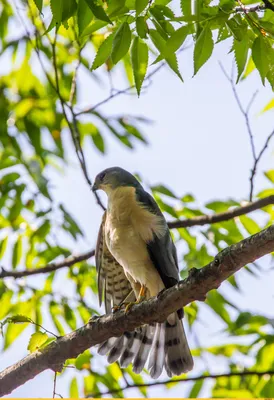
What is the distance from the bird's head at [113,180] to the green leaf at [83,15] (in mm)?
2281

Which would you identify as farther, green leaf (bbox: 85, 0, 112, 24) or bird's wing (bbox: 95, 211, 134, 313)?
bird's wing (bbox: 95, 211, 134, 313)

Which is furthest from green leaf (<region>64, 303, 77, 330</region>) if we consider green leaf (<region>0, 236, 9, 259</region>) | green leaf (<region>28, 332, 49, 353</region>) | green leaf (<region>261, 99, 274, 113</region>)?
green leaf (<region>261, 99, 274, 113</region>)

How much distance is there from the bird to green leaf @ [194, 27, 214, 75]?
1.76 m

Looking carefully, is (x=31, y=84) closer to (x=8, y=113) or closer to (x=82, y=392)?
(x=8, y=113)

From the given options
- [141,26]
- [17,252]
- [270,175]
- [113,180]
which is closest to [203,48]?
[141,26]

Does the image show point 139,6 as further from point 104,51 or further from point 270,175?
point 270,175

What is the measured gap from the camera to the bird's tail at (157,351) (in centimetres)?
395

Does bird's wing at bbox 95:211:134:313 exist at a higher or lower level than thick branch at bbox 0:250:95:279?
lower

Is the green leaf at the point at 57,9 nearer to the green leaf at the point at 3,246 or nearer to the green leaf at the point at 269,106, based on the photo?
the green leaf at the point at 269,106

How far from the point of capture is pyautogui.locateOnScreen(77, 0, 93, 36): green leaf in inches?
89.9

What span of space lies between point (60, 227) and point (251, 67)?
1.76 meters

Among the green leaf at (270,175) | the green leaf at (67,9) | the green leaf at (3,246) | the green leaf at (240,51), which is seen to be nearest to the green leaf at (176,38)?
the green leaf at (240,51)

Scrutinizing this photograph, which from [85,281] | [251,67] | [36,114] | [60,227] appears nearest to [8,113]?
[36,114]

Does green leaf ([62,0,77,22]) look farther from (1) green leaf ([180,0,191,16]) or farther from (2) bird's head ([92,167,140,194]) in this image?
(2) bird's head ([92,167,140,194])
